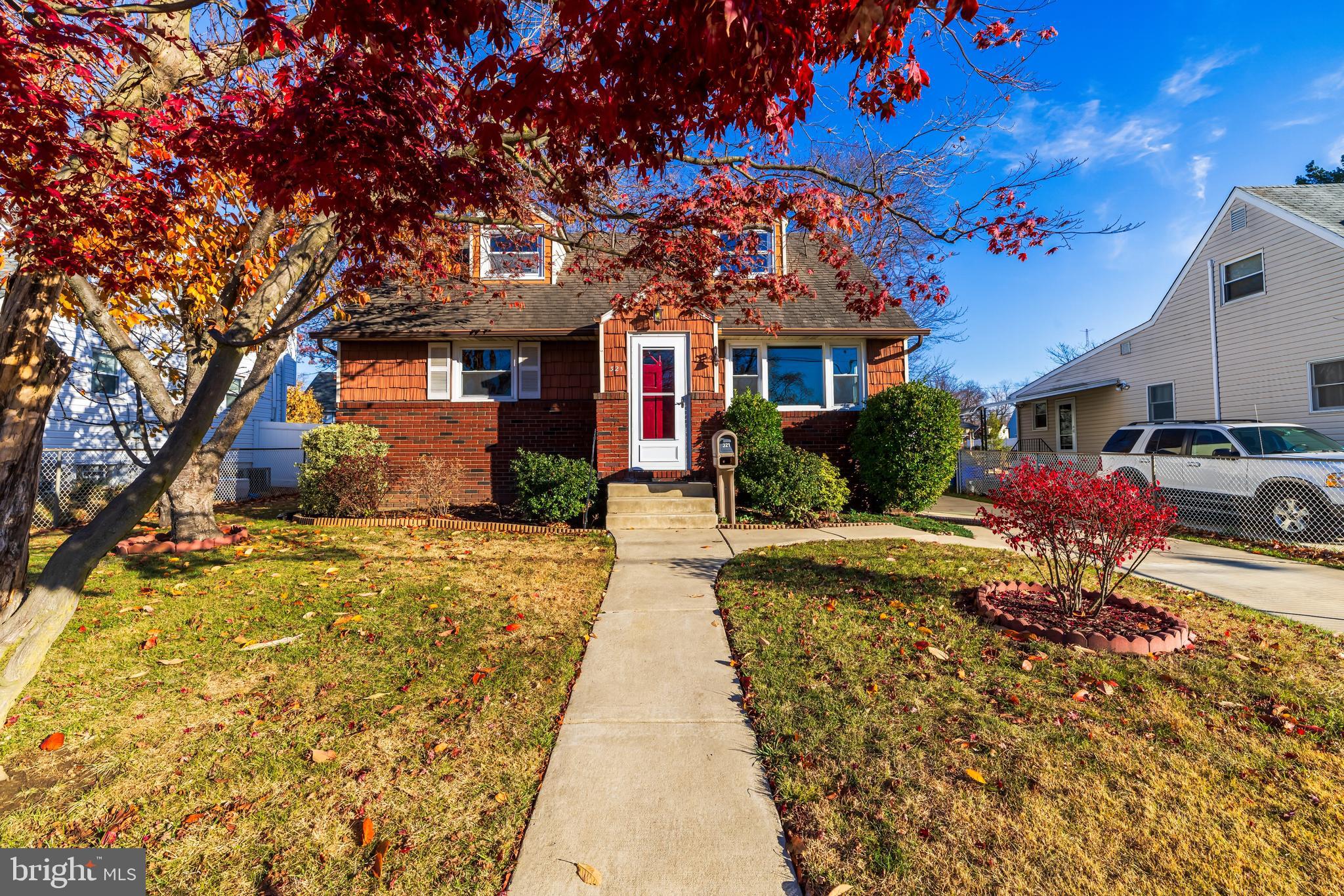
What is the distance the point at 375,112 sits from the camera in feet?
12.5

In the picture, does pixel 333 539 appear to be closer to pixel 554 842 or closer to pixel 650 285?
pixel 650 285

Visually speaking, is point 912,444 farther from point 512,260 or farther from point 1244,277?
point 1244,277

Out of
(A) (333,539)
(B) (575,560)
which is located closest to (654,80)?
(B) (575,560)

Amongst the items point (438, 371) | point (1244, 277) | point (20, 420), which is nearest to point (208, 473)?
point (438, 371)

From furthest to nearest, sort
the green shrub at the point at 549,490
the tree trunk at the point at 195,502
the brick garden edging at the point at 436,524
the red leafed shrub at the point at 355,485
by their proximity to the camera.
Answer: the red leafed shrub at the point at 355,485, the green shrub at the point at 549,490, the brick garden edging at the point at 436,524, the tree trunk at the point at 195,502

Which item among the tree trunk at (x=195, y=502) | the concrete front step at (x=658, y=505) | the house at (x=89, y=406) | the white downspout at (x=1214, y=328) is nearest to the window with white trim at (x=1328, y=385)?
the white downspout at (x=1214, y=328)

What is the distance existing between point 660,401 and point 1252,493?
976 cm

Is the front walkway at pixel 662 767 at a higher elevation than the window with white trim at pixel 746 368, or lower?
lower

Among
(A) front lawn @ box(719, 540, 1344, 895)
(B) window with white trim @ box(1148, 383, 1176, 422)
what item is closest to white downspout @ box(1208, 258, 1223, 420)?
(B) window with white trim @ box(1148, 383, 1176, 422)

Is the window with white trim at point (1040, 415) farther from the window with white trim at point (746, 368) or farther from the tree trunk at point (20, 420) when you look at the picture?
the tree trunk at point (20, 420)

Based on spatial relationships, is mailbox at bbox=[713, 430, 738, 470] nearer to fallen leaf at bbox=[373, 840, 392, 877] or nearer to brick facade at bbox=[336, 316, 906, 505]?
brick facade at bbox=[336, 316, 906, 505]

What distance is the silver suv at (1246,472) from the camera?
8.09m

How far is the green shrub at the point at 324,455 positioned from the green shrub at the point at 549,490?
2949mm
